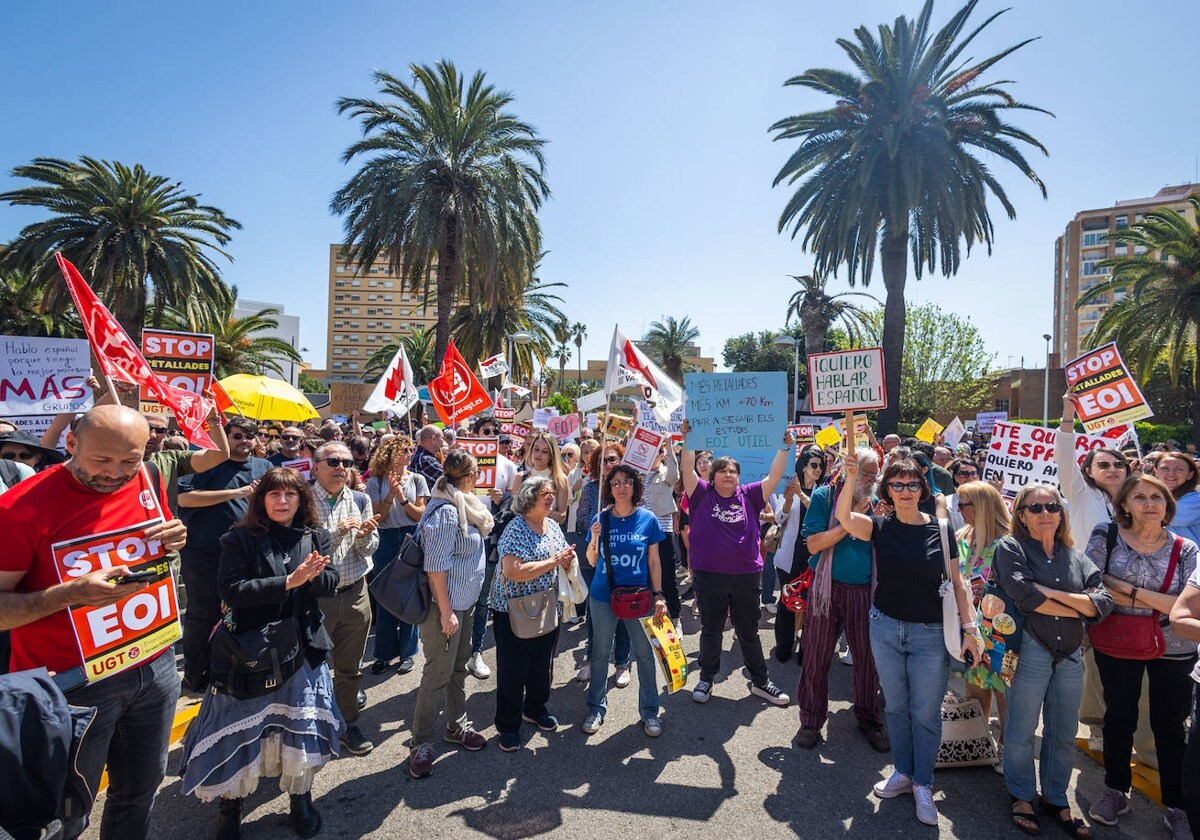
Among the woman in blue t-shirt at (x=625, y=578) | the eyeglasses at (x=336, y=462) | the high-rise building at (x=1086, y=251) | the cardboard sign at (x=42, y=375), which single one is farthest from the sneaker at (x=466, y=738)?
the high-rise building at (x=1086, y=251)

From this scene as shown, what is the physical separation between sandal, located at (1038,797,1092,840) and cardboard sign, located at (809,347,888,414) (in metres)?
2.70

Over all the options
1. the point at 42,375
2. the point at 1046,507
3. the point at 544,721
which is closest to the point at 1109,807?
the point at 1046,507

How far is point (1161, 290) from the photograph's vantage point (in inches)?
884

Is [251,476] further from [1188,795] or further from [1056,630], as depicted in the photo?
[1188,795]

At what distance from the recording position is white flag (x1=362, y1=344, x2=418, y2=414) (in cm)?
983

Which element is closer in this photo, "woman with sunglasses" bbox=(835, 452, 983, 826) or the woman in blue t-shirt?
"woman with sunglasses" bbox=(835, 452, 983, 826)

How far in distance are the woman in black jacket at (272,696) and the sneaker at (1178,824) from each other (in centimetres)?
468

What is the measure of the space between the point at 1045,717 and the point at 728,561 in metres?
2.27

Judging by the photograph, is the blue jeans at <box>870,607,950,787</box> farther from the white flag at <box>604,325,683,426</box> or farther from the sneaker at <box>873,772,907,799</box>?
the white flag at <box>604,325,683,426</box>

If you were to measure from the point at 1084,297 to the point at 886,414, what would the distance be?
12577 millimetres

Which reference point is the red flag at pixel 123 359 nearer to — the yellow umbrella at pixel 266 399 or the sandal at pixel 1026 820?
the yellow umbrella at pixel 266 399

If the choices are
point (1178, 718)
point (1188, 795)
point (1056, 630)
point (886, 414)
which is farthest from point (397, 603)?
point (886, 414)

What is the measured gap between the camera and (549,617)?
4.64 m

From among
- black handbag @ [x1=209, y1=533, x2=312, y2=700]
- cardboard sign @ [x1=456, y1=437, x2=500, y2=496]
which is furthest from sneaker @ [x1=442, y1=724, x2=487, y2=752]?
cardboard sign @ [x1=456, y1=437, x2=500, y2=496]
